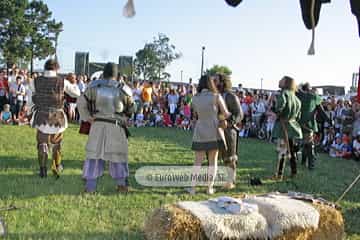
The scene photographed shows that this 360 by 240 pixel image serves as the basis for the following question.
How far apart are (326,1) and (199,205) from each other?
2.47 metres

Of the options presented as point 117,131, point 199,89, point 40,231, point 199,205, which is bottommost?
point 40,231

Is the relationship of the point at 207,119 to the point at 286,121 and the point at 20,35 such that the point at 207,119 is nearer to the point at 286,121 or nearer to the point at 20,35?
the point at 286,121

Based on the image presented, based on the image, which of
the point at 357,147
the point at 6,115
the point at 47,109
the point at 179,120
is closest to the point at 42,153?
the point at 47,109

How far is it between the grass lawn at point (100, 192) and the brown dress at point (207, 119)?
0.72m

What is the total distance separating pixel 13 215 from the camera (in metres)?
5.16

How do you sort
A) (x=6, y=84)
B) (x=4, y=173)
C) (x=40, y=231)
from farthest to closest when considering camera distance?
(x=6, y=84), (x=4, y=173), (x=40, y=231)

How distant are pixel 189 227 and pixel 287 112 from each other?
472cm

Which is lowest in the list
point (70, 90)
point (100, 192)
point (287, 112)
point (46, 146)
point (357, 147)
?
point (100, 192)

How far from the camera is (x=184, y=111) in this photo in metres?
18.6

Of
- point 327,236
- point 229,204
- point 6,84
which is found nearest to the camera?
point 229,204

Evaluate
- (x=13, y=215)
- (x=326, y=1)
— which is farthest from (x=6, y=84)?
(x=326, y=1)

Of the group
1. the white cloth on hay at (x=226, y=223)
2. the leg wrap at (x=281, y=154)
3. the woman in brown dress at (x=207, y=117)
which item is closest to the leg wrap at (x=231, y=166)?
the woman in brown dress at (x=207, y=117)

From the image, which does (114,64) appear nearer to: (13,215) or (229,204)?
(13,215)

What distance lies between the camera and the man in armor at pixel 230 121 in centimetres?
735
